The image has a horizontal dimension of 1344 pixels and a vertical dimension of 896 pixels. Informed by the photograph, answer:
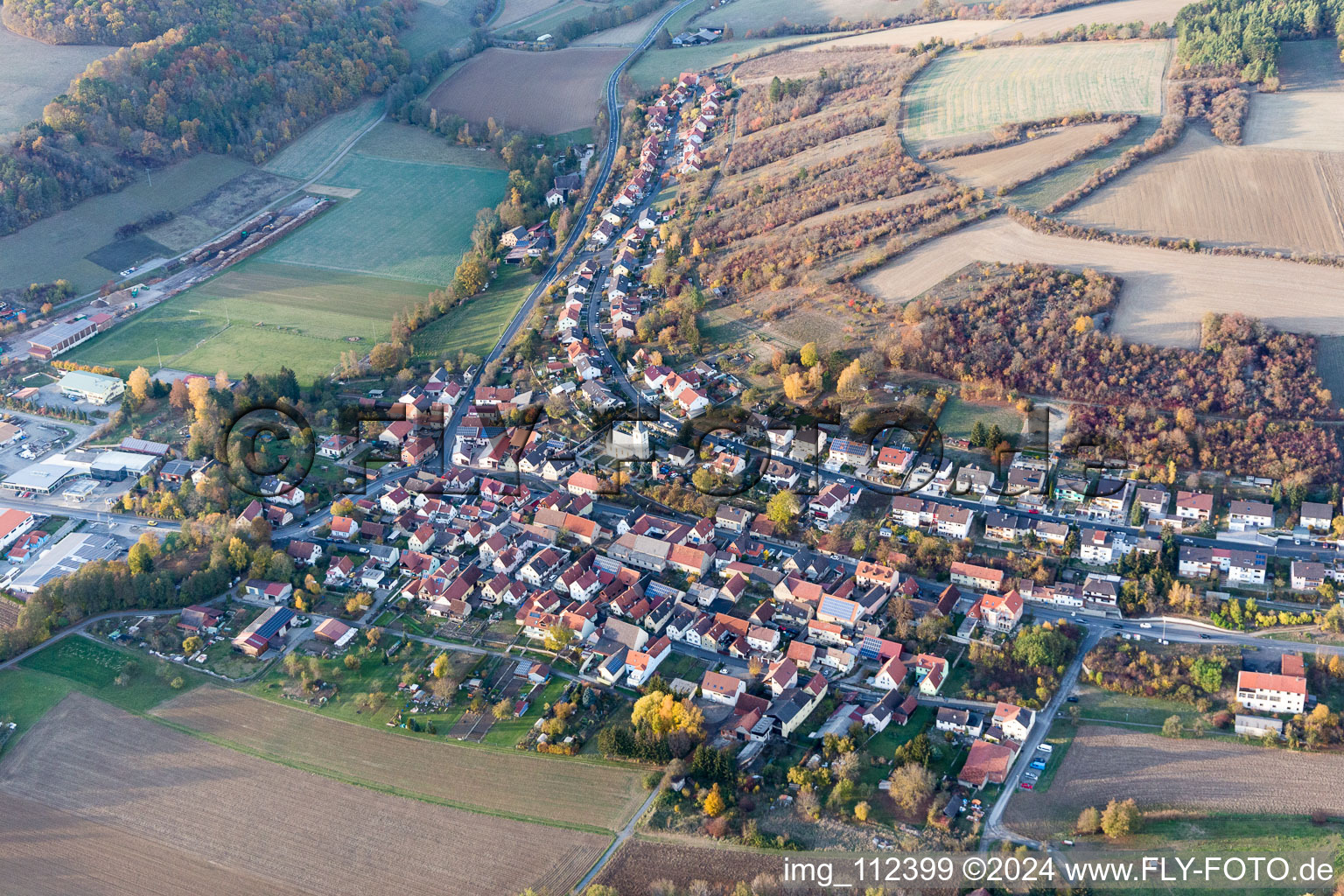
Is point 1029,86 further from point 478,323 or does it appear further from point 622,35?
point 478,323

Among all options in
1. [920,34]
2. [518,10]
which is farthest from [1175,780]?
[518,10]

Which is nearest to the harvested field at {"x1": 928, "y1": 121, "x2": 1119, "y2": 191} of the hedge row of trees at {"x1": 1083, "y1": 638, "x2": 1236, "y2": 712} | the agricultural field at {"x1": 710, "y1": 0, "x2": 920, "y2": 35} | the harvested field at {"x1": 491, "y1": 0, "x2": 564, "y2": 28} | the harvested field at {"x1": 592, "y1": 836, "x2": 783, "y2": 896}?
the agricultural field at {"x1": 710, "y1": 0, "x2": 920, "y2": 35}

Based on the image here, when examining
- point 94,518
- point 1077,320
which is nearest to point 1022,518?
point 1077,320

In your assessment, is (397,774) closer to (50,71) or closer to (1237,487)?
(1237,487)

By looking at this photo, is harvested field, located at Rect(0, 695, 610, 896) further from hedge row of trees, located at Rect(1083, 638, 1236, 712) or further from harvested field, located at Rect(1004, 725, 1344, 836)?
hedge row of trees, located at Rect(1083, 638, 1236, 712)

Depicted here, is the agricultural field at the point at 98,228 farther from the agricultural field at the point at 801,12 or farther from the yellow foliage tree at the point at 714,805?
the yellow foliage tree at the point at 714,805
